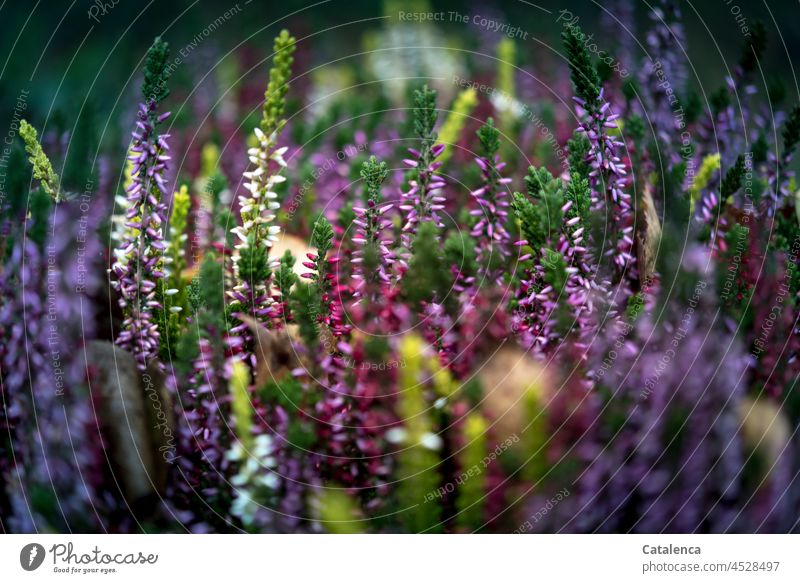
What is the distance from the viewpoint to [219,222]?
1.95 metres

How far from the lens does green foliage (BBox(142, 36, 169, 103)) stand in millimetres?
1784

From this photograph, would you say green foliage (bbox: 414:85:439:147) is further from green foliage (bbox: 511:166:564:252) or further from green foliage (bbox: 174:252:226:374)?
green foliage (bbox: 174:252:226:374)

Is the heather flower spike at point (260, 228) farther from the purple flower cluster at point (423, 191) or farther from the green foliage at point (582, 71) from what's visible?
the green foliage at point (582, 71)

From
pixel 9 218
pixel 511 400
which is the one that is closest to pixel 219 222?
pixel 9 218

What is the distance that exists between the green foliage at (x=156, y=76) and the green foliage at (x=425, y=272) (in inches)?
24.6

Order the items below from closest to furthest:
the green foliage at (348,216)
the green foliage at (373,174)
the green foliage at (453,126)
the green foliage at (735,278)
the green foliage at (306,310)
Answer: the green foliage at (306,310) → the green foliage at (373,174) → the green foliage at (348,216) → the green foliage at (735,278) → the green foliage at (453,126)

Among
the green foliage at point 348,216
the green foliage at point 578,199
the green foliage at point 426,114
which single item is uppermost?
the green foliage at point 426,114

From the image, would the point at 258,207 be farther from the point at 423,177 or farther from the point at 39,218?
the point at 39,218

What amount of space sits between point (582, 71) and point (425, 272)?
1.89ft

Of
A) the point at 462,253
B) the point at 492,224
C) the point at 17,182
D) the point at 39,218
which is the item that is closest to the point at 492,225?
the point at 492,224

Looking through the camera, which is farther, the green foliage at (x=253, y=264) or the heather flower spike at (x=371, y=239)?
the heather flower spike at (x=371, y=239)

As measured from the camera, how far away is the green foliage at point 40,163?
1.88 meters

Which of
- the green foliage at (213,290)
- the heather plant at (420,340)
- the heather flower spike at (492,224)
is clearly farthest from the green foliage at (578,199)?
the green foliage at (213,290)
